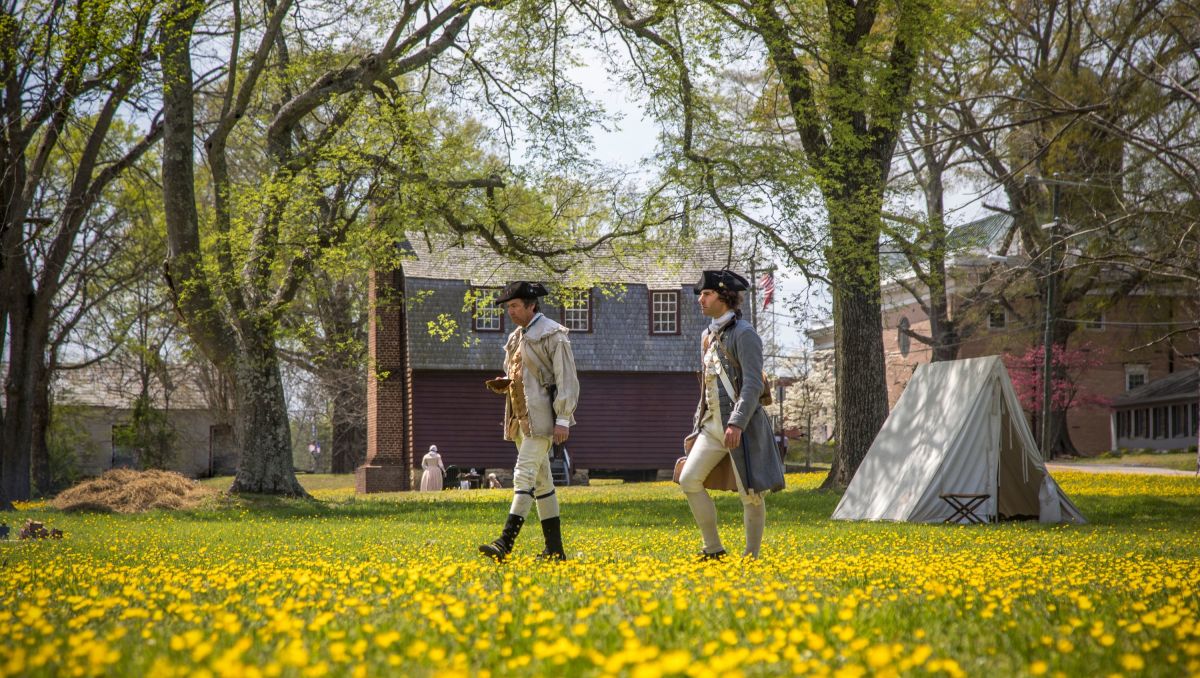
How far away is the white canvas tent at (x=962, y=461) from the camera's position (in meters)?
16.0

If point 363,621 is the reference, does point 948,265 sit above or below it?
above

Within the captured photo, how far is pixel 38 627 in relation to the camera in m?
4.50

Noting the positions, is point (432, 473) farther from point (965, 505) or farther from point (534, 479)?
point (534, 479)

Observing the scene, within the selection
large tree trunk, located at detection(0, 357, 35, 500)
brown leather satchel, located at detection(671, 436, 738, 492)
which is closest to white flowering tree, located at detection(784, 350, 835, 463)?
large tree trunk, located at detection(0, 357, 35, 500)

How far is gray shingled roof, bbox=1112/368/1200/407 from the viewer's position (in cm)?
4691

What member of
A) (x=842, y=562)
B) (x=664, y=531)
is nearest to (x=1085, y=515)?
(x=664, y=531)

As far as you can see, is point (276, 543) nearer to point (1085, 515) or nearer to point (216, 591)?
point (216, 591)

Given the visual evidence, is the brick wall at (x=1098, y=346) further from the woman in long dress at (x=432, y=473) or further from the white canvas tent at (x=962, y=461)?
the white canvas tent at (x=962, y=461)

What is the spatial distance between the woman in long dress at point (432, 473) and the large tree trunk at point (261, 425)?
10.6m

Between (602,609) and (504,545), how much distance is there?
329 cm

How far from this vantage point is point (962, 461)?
52.7 ft

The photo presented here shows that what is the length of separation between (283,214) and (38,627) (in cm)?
1638

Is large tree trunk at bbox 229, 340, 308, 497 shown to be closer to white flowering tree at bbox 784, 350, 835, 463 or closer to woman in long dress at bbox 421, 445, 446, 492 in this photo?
woman in long dress at bbox 421, 445, 446, 492

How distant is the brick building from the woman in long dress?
17.3m
